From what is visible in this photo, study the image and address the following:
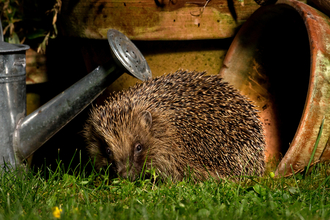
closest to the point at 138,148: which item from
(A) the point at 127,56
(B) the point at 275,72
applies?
(A) the point at 127,56

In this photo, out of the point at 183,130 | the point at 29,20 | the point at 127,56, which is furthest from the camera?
the point at 29,20

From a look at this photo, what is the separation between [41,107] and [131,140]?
71 centimetres

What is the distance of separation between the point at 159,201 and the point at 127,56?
1137 mm

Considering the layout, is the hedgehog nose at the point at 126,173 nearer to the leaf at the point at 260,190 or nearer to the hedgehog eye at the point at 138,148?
the hedgehog eye at the point at 138,148

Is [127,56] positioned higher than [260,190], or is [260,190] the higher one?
[127,56]

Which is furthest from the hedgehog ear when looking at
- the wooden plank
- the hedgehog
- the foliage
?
the foliage

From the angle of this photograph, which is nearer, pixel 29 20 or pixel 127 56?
pixel 127 56

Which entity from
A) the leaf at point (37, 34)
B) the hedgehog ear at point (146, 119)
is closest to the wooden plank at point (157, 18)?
the hedgehog ear at point (146, 119)

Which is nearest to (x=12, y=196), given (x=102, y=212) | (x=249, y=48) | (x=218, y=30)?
(x=102, y=212)

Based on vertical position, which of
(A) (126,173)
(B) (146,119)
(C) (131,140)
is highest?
(B) (146,119)

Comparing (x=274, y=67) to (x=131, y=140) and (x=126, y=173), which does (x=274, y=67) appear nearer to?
(x=131, y=140)

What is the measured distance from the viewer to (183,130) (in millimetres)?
2967

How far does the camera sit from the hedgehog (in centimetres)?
294

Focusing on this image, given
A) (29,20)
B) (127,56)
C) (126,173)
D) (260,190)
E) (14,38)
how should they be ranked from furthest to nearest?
(29,20) → (14,38) → (127,56) → (126,173) → (260,190)
